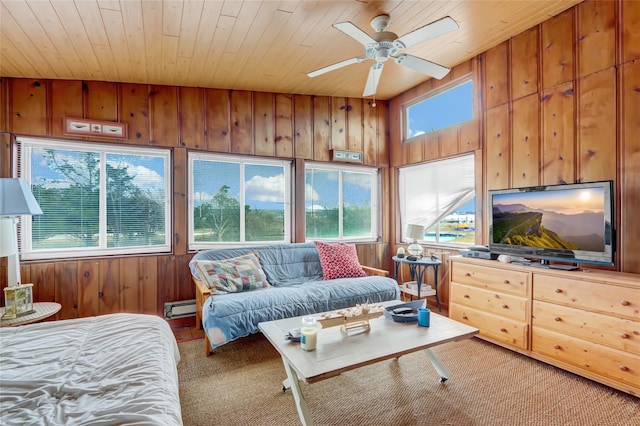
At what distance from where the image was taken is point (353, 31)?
2.06 metres

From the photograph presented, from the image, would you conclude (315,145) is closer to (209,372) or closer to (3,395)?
(209,372)

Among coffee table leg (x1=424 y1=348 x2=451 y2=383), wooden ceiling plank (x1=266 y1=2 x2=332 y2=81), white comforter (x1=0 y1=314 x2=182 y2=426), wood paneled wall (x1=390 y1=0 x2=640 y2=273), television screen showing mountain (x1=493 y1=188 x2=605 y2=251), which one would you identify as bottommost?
coffee table leg (x1=424 y1=348 x2=451 y2=383)

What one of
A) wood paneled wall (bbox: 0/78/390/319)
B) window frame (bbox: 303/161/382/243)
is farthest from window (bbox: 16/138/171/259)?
window frame (bbox: 303/161/382/243)

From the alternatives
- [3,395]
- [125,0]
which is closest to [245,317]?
[3,395]

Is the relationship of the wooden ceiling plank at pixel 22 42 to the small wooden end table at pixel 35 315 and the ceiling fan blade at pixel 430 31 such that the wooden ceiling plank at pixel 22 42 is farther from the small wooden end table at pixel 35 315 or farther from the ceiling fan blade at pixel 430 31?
the ceiling fan blade at pixel 430 31

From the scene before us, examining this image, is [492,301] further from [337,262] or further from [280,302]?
[280,302]

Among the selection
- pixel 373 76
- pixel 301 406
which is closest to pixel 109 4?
pixel 373 76

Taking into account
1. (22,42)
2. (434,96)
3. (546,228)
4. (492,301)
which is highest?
(434,96)

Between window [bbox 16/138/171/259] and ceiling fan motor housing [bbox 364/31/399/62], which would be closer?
ceiling fan motor housing [bbox 364/31/399/62]

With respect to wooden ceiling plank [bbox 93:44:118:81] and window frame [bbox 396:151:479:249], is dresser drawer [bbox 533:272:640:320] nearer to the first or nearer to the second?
window frame [bbox 396:151:479:249]

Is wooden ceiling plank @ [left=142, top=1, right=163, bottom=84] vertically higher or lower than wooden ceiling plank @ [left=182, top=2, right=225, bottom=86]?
lower

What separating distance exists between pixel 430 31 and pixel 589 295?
2154mm

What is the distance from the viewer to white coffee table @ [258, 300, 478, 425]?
160 centimetres

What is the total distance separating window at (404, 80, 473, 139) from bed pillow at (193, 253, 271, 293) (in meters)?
2.88
